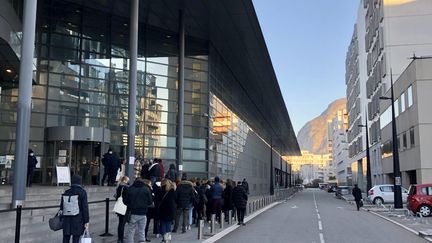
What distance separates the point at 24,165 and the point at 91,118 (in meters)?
15.5

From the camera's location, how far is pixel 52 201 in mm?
15336

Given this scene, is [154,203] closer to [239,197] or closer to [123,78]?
[239,197]

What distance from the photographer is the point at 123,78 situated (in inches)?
1205

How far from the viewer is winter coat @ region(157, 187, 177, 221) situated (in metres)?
13.1

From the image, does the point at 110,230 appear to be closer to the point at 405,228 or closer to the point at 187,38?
the point at 405,228

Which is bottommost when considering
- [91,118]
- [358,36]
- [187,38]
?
[91,118]

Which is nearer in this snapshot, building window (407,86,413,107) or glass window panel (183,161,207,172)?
glass window panel (183,161,207,172)

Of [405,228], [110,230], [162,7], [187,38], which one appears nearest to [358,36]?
[187,38]

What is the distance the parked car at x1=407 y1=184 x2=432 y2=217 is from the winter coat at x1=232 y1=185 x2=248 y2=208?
1077 centimetres

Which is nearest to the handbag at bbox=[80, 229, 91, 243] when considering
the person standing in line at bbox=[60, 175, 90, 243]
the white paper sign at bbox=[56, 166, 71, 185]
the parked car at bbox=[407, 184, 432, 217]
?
the person standing in line at bbox=[60, 175, 90, 243]

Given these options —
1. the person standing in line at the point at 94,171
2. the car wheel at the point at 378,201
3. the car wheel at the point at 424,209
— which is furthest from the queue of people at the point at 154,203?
the car wheel at the point at 378,201

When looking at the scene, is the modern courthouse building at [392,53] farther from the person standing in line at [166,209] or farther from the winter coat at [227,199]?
the person standing in line at [166,209]

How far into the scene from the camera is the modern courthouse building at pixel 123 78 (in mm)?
25812

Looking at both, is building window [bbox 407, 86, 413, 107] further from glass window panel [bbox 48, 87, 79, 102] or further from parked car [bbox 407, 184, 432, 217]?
glass window panel [bbox 48, 87, 79, 102]
